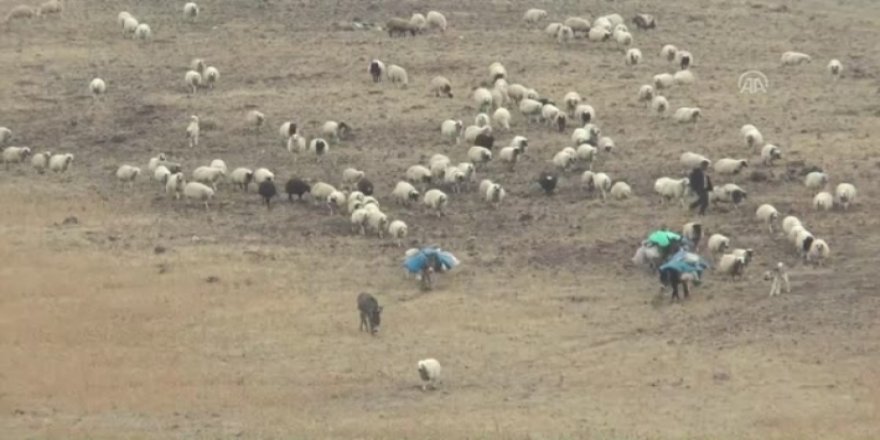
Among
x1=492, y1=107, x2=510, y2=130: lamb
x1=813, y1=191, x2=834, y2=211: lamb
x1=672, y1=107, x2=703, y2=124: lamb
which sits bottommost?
x1=813, y1=191, x2=834, y2=211: lamb

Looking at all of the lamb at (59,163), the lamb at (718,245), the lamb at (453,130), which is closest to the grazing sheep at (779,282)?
the lamb at (718,245)

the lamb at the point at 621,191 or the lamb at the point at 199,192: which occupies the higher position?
the lamb at the point at 621,191

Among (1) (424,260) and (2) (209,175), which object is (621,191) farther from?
(2) (209,175)

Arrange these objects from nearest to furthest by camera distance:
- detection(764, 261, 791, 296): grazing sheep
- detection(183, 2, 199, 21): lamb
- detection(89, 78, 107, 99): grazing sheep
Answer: detection(764, 261, 791, 296): grazing sheep < detection(89, 78, 107, 99): grazing sheep < detection(183, 2, 199, 21): lamb

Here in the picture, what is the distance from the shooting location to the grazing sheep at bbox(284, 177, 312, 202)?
3030cm

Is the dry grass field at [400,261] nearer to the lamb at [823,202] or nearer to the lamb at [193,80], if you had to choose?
the lamb at [823,202]

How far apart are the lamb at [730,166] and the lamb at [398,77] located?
8.67 m

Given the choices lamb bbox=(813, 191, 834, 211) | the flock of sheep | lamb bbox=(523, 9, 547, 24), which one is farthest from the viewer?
lamb bbox=(523, 9, 547, 24)

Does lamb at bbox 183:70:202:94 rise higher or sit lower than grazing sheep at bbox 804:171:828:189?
higher

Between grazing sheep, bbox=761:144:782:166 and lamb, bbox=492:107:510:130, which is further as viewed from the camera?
lamb, bbox=492:107:510:130
